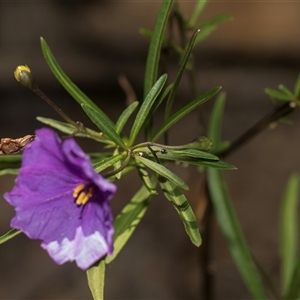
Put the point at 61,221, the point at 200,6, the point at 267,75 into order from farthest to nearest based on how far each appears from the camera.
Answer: the point at 267,75
the point at 200,6
the point at 61,221

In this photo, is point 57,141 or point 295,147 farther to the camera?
point 295,147

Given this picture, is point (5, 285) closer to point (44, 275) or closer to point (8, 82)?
point (44, 275)

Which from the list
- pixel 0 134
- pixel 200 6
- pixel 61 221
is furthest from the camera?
pixel 0 134

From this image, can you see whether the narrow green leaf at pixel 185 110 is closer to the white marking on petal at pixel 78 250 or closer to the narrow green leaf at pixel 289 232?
the white marking on petal at pixel 78 250

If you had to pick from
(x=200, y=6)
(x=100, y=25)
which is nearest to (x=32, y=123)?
(x=100, y=25)

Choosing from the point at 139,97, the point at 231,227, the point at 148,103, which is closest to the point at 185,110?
the point at 148,103

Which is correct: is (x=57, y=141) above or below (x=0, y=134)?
above

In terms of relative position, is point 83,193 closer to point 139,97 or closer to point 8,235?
point 8,235
